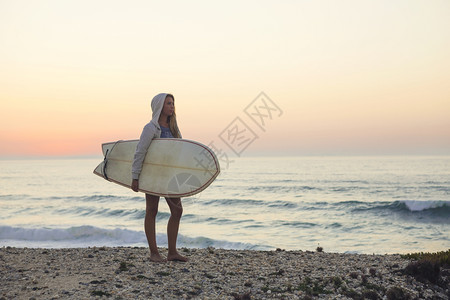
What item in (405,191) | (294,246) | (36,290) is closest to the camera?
(36,290)

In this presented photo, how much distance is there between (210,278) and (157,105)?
2359 millimetres

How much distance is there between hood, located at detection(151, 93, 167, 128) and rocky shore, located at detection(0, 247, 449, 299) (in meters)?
2.00

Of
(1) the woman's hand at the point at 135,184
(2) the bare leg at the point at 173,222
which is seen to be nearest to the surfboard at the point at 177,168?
(1) the woman's hand at the point at 135,184

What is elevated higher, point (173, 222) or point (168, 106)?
point (168, 106)

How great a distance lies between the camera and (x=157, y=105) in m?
5.08

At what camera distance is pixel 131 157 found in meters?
5.61

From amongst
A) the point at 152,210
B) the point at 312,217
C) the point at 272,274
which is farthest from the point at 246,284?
the point at 312,217

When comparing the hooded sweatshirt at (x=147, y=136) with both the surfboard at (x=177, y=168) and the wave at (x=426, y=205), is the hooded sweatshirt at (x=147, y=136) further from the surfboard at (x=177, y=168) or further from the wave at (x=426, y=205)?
the wave at (x=426, y=205)

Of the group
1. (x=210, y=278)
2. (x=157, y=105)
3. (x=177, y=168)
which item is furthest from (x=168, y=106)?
(x=210, y=278)

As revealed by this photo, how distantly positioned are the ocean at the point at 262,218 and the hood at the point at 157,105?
118 cm

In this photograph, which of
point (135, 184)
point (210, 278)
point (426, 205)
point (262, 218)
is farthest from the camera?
point (426, 205)

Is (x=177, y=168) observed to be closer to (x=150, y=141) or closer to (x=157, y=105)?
(x=150, y=141)

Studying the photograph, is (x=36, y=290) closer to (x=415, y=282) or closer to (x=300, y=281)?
(x=300, y=281)

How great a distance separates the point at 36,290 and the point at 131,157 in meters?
2.15
